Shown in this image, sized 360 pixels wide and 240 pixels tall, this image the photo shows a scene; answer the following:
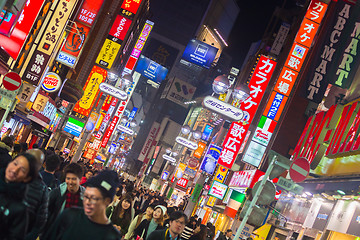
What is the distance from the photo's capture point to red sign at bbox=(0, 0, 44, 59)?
19.5 metres

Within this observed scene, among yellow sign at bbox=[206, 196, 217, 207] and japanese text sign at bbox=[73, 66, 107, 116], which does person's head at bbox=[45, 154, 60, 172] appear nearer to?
japanese text sign at bbox=[73, 66, 107, 116]

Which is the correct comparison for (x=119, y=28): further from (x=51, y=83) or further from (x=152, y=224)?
(x=152, y=224)

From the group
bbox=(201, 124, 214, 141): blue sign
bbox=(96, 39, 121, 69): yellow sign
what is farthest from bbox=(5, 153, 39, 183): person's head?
bbox=(201, 124, 214, 141): blue sign

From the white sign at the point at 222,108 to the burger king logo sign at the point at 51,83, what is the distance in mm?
12854

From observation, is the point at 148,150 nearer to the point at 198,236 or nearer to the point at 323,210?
the point at 323,210

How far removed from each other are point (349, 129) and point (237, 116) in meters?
3.87

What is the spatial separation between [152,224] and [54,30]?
48.7ft

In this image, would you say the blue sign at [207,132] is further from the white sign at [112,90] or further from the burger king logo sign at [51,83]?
the white sign at [112,90]

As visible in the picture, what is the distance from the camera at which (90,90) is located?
35.7m

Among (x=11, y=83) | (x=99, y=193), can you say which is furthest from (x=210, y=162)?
(x=99, y=193)

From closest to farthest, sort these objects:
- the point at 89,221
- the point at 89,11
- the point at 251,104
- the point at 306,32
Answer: the point at 89,221, the point at 306,32, the point at 251,104, the point at 89,11

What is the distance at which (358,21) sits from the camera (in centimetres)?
1850

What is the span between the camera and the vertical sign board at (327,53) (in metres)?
19.0

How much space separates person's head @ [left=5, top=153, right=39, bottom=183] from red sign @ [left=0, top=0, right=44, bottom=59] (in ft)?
53.3
